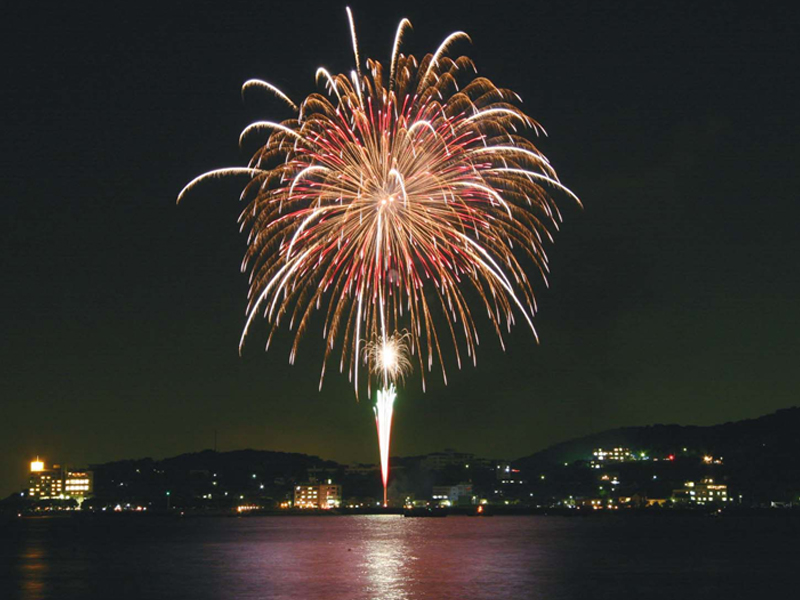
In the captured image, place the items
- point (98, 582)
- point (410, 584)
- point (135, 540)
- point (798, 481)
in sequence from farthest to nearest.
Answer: point (798, 481) < point (135, 540) < point (98, 582) < point (410, 584)

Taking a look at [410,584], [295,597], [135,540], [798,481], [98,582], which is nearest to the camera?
[295,597]

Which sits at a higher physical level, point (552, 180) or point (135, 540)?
point (552, 180)

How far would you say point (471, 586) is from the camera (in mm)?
48344

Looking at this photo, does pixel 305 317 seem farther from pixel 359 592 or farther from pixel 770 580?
pixel 770 580

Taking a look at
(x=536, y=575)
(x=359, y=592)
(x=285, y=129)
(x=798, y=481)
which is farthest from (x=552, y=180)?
(x=798, y=481)

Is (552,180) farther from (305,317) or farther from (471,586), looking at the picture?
(471,586)

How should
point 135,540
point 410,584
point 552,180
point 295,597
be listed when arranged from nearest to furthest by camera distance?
point 552,180, point 295,597, point 410,584, point 135,540

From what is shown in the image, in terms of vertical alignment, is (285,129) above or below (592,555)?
above

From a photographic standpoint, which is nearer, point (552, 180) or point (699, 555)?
point (552, 180)

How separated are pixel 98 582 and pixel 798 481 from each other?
171 m

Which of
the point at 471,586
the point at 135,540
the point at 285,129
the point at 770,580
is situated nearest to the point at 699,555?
the point at 770,580

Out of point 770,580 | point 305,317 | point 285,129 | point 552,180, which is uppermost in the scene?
point 285,129

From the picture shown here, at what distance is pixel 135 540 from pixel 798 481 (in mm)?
140242

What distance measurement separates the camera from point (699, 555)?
72250mm
